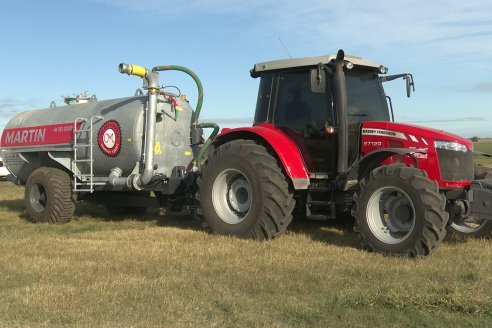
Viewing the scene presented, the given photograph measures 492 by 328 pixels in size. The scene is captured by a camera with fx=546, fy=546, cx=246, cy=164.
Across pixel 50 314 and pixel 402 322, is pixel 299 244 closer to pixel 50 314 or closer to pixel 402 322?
pixel 402 322

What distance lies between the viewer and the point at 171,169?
9.29m

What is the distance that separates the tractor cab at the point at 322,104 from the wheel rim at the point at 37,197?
4601 millimetres

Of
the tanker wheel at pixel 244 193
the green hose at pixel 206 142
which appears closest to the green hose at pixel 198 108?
the green hose at pixel 206 142

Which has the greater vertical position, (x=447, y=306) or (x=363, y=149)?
(x=363, y=149)

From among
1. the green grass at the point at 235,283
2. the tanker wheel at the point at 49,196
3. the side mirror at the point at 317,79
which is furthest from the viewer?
the tanker wheel at the point at 49,196

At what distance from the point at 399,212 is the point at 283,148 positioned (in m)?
1.70

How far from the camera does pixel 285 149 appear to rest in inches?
277

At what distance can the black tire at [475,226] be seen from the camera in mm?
6984

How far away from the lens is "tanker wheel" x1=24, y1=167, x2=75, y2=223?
9484mm

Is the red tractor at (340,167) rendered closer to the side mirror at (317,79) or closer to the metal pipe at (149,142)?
the side mirror at (317,79)

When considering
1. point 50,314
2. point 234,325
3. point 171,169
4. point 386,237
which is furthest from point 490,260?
point 171,169

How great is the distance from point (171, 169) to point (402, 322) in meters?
6.12

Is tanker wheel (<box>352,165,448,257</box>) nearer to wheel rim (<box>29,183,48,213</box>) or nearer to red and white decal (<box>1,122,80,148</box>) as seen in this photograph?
red and white decal (<box>1,122,80,148</box>)

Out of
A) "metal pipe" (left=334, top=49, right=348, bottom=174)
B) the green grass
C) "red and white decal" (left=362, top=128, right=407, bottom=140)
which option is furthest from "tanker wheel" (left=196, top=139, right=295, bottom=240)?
"red and white decal" (left=362, top=128, right=407, bottom=140)
